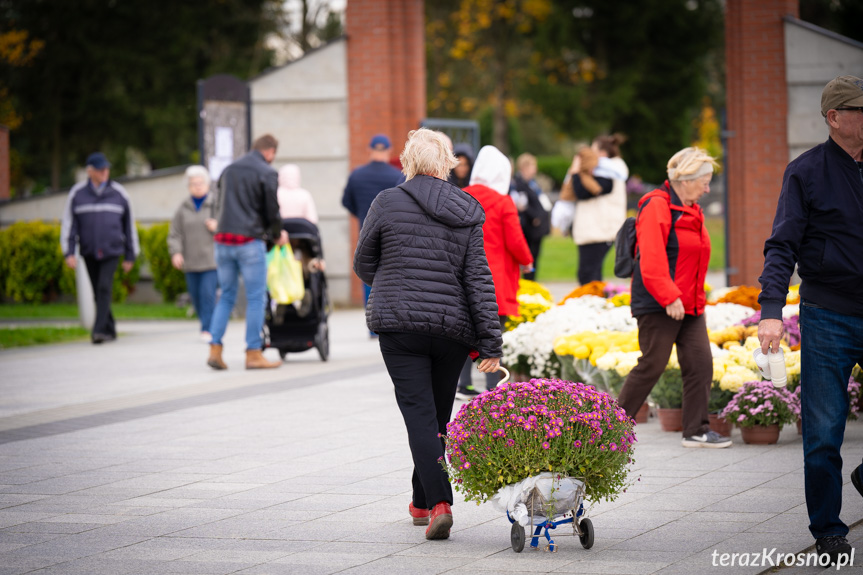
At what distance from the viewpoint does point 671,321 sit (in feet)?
24.3

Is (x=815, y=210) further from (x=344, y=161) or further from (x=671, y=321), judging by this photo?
(x=344, y=161)

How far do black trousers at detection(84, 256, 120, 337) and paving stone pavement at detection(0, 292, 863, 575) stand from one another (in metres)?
3.78

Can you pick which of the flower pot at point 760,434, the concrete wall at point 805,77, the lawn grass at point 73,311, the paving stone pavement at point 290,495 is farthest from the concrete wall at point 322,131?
the flower pot at point 760,434

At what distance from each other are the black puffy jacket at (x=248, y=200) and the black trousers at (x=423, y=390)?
6.08 metres

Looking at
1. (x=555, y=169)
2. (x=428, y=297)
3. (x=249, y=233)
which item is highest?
(x=555, y=169)

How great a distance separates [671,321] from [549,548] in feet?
8.67

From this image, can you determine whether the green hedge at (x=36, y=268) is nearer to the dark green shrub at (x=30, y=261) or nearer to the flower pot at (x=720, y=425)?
the dark green shrub at (x=30, y=261)

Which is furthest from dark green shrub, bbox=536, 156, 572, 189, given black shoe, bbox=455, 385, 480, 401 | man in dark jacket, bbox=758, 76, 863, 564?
man in dark jacket, bbox=758, 76, 863, 564

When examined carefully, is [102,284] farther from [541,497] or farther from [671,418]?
[541,497]

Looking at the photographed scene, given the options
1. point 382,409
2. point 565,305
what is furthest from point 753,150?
point 382,409

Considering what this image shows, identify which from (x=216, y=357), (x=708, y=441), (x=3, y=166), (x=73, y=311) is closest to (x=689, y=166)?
(x=708, y=441)

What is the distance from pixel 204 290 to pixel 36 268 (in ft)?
24.1

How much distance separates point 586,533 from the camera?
5098 millimetres

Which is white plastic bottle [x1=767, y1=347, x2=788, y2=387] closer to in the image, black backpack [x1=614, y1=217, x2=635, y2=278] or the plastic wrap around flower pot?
the plastic wrap around flower pot
